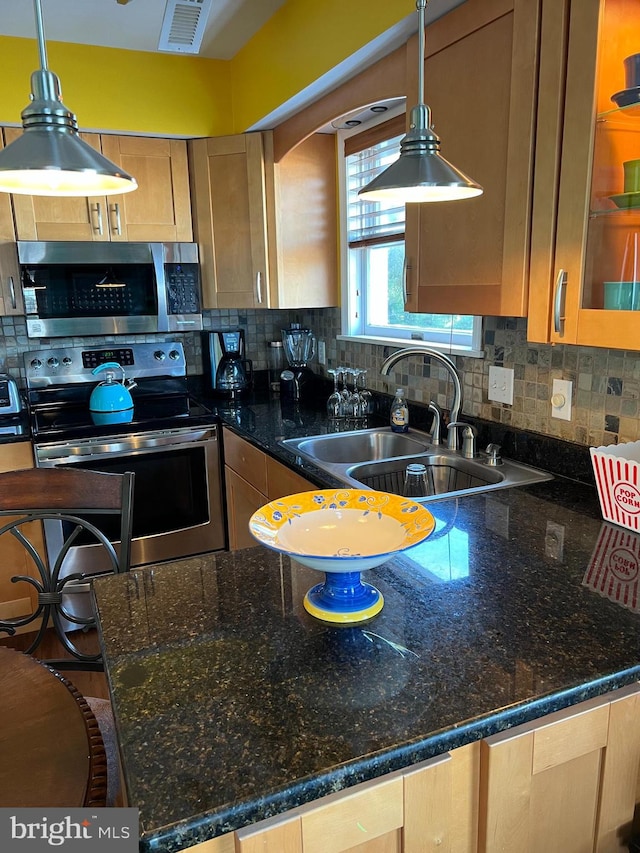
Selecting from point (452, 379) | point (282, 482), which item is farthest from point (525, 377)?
point (282, 482)

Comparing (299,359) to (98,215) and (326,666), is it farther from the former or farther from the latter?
(326,666)

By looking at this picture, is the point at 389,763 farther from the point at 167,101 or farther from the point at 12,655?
the point at 167,101

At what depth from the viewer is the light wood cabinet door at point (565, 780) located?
838 millimetres

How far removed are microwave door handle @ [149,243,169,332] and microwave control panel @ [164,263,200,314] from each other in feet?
0.09

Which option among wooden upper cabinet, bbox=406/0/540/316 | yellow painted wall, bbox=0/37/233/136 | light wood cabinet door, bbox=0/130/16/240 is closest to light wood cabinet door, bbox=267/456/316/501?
wooden upper cabinet, bbox=406/0/540/316

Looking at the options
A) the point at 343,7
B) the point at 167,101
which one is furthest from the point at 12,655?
the point at 167,101

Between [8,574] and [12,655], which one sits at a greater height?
[12,655]

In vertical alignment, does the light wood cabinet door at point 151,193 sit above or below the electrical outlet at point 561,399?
above

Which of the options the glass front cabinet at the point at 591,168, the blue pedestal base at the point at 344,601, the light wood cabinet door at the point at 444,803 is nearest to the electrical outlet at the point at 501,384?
the glass front cabinet at the point at 591,168

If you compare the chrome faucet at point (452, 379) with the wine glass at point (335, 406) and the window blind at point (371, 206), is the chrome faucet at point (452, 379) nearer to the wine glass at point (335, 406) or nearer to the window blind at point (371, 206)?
the wine glass at point (335, 406)

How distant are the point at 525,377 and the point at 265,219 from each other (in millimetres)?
1548

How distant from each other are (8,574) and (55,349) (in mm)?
1117

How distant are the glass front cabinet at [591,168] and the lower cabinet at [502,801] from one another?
2.28 ft

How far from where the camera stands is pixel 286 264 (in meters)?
2.88
